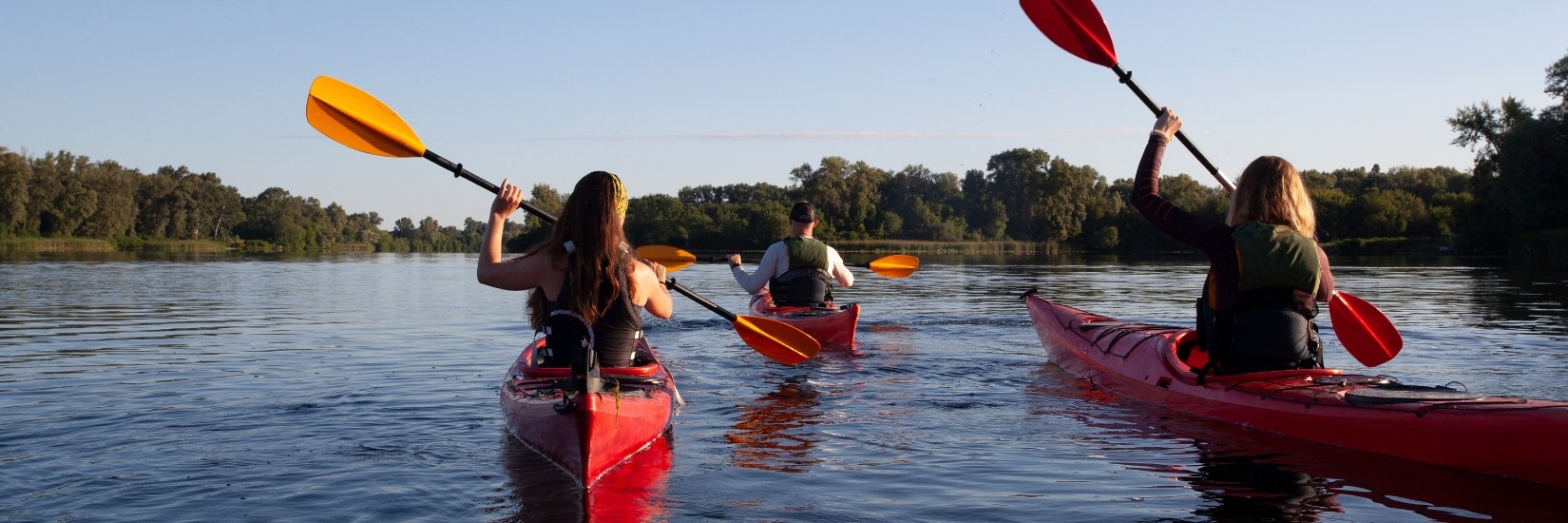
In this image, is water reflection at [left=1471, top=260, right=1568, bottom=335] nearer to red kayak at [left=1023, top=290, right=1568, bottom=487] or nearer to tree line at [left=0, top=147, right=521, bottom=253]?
red kayak at [left=1023, top=290, right=1568, bottom=487]

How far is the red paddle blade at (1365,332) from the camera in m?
5.86

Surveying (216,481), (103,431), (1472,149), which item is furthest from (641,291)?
(1472,149)

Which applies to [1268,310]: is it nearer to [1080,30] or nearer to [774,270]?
[1080,30]

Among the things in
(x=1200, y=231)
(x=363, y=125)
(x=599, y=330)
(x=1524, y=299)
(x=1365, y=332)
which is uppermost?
(x=363, y=125)

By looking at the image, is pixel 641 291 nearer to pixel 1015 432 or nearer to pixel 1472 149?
pixel 1015 432

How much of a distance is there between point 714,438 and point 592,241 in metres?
1.49

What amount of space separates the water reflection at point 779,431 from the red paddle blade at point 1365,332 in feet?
10.0

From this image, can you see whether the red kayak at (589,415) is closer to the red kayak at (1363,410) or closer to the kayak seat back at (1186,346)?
the red kayak at (1363,410)

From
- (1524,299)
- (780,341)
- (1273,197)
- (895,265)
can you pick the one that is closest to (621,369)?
(780,341)

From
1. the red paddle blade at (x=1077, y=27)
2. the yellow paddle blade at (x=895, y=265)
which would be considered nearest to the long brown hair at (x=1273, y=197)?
the red paddle blade at (x=1077, y=27)

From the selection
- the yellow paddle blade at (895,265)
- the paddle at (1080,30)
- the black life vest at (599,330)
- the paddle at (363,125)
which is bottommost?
the black life vest at (599,330)

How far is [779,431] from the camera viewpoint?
5.44 meters

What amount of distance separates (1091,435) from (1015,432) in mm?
385

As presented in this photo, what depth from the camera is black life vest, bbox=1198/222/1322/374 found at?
479cm
